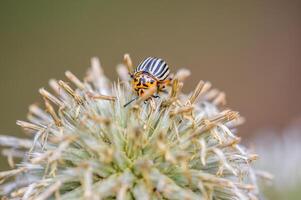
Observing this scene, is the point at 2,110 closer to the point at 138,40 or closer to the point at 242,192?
the point at 138,40

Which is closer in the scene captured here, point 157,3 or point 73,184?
point 73,184

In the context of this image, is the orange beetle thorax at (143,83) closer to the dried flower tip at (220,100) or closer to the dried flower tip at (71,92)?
the dried flower tip at (71,92)

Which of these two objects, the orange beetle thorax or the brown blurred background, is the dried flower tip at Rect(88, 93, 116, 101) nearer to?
the orange beetle thorax

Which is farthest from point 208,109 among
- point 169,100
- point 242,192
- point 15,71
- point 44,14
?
point 44,14

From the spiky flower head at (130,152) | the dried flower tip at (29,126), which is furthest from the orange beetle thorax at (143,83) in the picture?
the dried flower tip at (29,126)

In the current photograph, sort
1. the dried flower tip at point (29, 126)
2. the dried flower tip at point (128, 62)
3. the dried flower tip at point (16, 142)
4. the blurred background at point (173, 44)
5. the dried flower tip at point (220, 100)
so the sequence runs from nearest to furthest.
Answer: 1. the dried flower tip at point (29, 126)
2. the dried flower tip at point (16, 142)
3. the dried flower tip at point (128, 62)
4. the dried flower tip at point (220, 100)
5. the blurred background at point (173, 44)

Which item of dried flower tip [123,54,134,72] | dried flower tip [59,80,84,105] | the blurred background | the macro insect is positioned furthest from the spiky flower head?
the blurred background

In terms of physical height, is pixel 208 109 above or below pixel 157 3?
below
